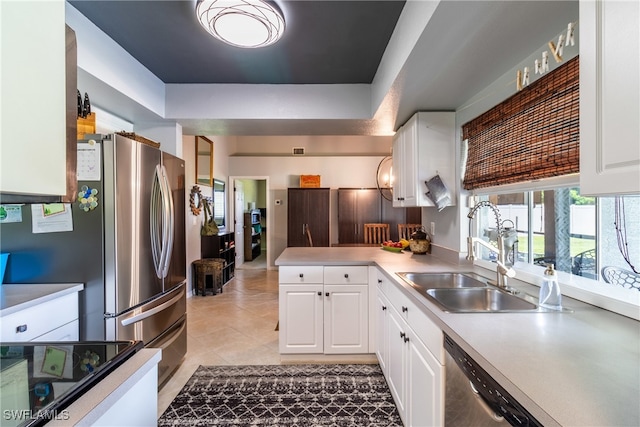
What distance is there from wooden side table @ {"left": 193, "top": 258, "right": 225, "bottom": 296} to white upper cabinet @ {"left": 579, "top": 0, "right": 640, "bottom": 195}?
15.4 ft

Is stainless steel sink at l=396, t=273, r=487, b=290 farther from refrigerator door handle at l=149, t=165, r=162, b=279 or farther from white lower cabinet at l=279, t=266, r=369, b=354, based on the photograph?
refrigerator door handle at l=149, t=165, r=162, b=279

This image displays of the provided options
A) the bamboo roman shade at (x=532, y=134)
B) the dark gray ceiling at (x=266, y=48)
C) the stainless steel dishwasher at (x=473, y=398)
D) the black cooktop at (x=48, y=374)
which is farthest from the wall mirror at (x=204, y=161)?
the stainless steel dishwasher at (x=473, y=398)

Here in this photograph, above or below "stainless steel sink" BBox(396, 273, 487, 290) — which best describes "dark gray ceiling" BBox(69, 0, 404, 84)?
above

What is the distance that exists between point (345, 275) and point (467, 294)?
1002 mm

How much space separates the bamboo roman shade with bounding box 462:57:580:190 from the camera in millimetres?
1326

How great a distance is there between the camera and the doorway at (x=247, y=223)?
22.4 feet

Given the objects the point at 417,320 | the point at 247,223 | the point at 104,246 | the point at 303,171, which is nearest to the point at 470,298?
the point at 417,320

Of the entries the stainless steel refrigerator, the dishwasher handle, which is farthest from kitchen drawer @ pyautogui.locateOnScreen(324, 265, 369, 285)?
the dishwasher handle

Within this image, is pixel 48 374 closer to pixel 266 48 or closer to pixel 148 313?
pixel 148 313

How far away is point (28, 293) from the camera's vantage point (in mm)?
1516

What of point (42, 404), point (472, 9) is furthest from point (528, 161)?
point (42, 404)

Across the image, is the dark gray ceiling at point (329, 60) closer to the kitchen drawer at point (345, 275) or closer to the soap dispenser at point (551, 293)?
the soap dispenser at point (551, 293)

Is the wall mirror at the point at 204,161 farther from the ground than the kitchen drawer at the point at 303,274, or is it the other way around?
the wall mirror at the point at 204,161

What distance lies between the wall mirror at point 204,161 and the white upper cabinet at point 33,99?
4.51 meters
